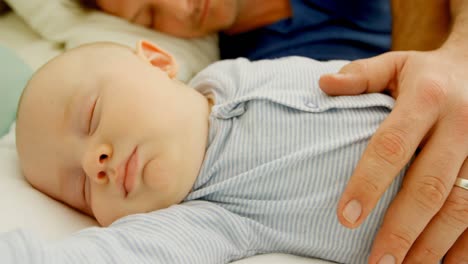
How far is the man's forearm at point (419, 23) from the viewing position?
3.94ft

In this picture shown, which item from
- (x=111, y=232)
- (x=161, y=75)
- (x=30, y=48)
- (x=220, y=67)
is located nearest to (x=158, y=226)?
(x=111, y=232)

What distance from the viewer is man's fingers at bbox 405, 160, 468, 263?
2.34ft

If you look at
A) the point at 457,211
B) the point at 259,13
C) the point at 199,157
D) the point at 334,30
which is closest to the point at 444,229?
the point at 457,211

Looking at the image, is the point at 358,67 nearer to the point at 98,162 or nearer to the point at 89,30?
the point at 98,162

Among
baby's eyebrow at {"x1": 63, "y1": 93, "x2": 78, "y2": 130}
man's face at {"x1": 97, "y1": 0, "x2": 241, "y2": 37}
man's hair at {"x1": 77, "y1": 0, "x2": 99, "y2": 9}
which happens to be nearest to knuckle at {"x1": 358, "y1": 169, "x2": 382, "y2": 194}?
baby's eyebrow at {"x1": 63, "y1": 93, "x2": 78, "y2": 130}


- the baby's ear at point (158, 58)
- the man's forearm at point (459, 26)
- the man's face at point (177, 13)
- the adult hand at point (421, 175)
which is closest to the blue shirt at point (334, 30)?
the man's face at point (177, 13)

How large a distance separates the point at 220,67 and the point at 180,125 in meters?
0.25

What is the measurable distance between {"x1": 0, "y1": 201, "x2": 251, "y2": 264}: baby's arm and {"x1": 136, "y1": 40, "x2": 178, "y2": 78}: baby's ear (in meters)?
0.29

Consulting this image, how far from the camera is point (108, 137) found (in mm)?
774

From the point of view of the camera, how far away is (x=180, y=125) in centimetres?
82

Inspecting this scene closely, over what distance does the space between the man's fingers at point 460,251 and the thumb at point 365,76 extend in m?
0.27

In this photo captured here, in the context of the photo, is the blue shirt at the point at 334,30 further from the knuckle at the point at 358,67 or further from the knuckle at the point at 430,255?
the knuckle at the point at 430,255

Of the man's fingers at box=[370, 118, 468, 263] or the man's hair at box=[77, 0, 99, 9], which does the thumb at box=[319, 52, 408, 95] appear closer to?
the man's fingers at box=[370, 118, 468, 263]

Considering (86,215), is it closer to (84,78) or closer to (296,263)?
(84,78)
